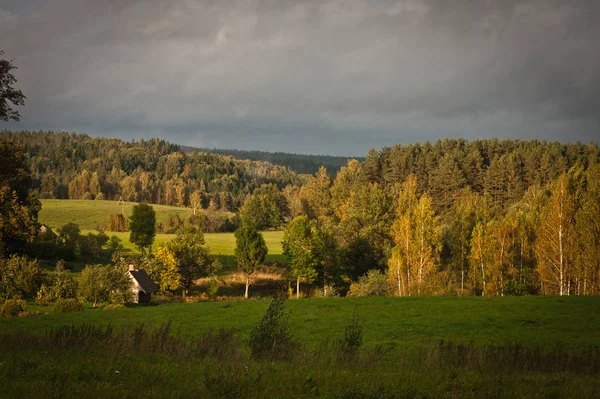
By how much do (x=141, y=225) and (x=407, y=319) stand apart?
5396 cm

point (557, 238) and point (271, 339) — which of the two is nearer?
point (271, 339)

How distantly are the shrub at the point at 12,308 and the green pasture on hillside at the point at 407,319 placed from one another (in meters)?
3.68

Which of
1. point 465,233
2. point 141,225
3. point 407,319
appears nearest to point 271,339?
point 407,319

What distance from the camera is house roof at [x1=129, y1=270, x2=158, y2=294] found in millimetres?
48125

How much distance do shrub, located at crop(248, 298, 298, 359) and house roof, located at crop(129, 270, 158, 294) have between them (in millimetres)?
38336

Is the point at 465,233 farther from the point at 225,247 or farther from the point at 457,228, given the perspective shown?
the point at 225,247

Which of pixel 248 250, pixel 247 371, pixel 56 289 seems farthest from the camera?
pixel 248 250

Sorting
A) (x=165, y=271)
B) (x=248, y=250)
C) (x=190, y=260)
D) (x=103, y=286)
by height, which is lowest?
(x=103, y=286)

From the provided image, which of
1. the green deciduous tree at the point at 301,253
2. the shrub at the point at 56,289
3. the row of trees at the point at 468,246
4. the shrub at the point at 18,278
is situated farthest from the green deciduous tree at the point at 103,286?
the row of trees at the point at 468,246

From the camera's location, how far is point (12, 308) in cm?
3488

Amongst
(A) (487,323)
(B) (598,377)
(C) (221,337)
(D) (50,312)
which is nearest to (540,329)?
(A) (487,323)

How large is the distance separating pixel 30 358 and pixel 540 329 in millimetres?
24570

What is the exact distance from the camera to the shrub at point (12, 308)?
113 feet

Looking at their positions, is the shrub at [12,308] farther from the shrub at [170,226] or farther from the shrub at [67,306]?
the shrub at [170,226]
